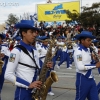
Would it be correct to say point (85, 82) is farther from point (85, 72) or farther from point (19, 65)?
point (19, 65)

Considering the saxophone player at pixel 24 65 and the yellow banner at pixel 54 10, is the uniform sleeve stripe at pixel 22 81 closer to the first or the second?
the saxophone player at pixel 24 65

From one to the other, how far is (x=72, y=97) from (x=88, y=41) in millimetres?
2718

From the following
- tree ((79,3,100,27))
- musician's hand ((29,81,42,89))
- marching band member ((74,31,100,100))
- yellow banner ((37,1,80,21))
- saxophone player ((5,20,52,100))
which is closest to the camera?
musician's hand ((29,81,42,89))

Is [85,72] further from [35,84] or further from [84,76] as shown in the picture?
[35,84]

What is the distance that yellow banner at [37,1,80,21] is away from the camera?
34.0 m

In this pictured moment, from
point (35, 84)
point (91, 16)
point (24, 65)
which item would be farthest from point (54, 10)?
point (35, 84)

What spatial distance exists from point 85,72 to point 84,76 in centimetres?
8

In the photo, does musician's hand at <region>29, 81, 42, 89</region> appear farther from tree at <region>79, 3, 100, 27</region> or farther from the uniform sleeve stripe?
tree at <region>79, 3, 100, 27</region>

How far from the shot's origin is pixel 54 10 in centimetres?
3538

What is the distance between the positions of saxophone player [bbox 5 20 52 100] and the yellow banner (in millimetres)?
30008

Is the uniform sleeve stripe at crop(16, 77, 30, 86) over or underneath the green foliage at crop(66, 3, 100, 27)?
underneath

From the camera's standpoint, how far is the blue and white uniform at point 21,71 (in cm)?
377

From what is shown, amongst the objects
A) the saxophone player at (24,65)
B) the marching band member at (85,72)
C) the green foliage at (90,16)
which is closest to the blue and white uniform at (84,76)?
the marching band member at (85,72)

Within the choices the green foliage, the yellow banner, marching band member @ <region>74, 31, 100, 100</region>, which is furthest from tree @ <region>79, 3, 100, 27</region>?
marching band member @ <region>74, 31, 100, 100</region>
